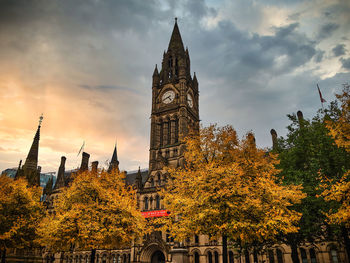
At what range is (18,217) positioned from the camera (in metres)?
29.3

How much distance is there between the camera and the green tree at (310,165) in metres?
21.6

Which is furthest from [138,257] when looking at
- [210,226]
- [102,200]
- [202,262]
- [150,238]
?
[210,226]

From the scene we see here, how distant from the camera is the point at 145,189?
44.9 metres

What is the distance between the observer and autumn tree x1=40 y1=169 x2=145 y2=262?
2262cm

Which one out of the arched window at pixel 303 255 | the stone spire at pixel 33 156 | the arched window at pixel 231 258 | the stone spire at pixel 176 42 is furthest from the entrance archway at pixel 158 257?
the stone spire at pixel 33 156

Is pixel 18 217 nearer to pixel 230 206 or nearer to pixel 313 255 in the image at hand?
pixel 230 206

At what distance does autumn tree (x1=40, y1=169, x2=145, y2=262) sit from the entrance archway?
672 inches

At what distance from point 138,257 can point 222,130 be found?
28027 mm

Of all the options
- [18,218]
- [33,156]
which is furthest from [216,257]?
[33,156]

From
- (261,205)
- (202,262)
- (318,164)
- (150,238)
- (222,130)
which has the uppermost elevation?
(222,130)

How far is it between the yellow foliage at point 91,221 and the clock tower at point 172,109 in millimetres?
19790

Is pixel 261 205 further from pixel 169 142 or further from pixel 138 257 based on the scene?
pixel 169 142

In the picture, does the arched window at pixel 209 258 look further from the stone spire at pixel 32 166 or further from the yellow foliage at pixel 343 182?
the stone spire at pixel 32 166

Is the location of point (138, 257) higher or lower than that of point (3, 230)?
lower
